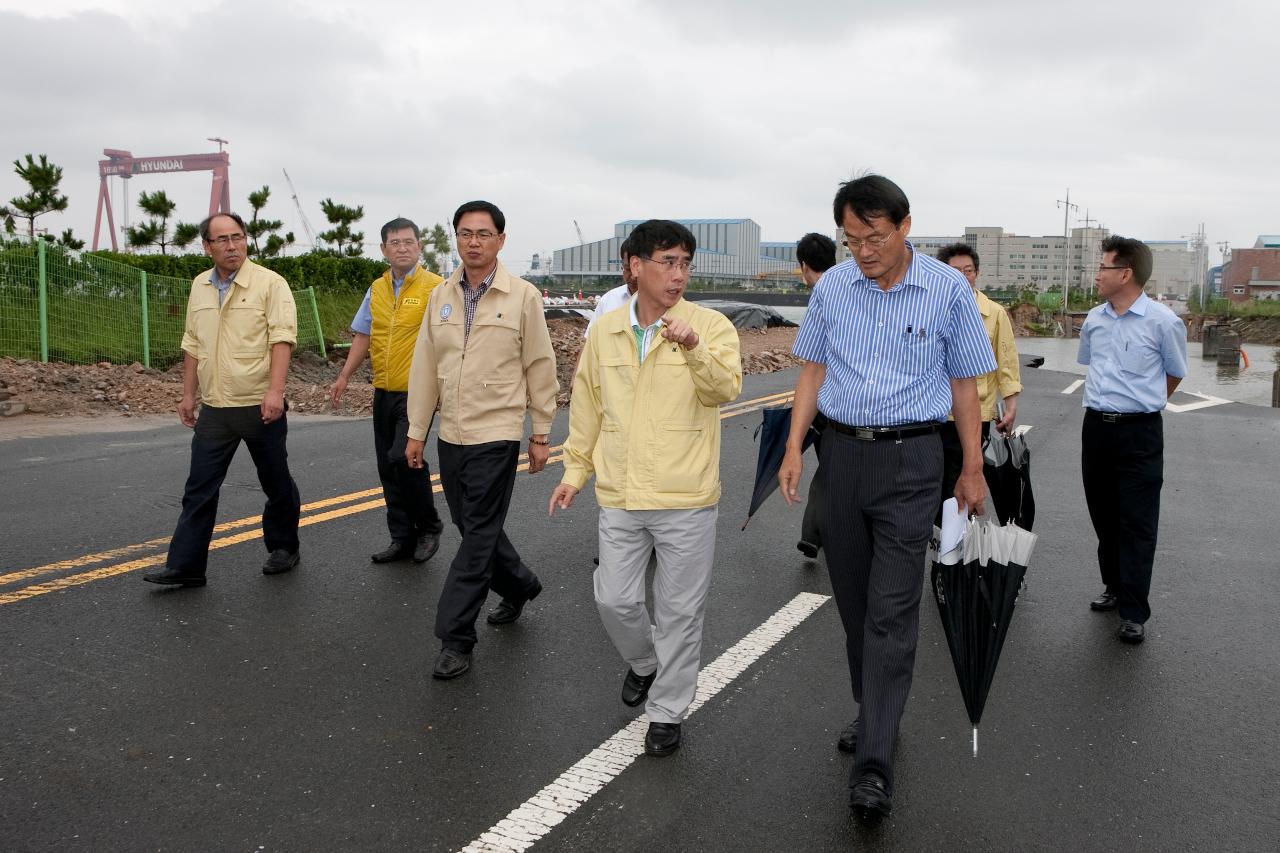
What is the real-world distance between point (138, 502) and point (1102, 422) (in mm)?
6262

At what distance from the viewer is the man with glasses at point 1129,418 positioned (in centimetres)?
511

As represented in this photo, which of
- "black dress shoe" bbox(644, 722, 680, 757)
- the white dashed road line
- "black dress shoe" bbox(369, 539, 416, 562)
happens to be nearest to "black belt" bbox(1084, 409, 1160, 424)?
the white dashed road line

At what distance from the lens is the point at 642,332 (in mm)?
3822

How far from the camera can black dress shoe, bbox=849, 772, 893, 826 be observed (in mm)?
3227

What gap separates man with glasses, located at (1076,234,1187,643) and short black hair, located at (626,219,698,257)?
252 centimetres

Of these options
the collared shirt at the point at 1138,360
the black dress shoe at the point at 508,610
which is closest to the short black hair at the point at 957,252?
the collared shirt at the point at 1138,360

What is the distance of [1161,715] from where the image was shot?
416 cm

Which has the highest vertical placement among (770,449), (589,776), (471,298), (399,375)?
(471,298)

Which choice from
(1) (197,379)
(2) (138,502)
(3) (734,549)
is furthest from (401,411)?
(2) (138,502)

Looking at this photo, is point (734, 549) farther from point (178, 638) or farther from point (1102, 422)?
point (178, 638)

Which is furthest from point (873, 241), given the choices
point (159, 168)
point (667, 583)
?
point (159, 168)

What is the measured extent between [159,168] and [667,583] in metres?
64.9

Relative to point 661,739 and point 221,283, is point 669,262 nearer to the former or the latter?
point 661,739

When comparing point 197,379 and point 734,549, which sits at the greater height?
point 197,379
